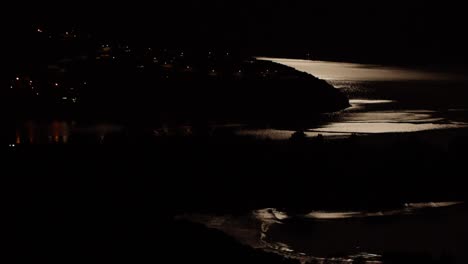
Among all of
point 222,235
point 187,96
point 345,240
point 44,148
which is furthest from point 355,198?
point 187,96

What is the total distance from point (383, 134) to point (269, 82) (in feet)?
33.3

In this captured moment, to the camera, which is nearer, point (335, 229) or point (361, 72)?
point (335, 229)

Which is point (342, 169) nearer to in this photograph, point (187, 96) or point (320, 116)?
point (320, 116)

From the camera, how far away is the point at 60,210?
8.36 m

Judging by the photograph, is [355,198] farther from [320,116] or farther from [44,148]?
[320,116]

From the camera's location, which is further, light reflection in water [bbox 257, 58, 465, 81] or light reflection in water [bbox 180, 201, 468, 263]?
light reflection in water [bbox 257, 58, 465, 81]

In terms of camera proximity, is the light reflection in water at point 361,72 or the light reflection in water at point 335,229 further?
the light reflection in water at point 361,72

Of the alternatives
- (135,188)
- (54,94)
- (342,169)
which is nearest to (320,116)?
(54,94)

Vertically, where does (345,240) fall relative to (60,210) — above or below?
below

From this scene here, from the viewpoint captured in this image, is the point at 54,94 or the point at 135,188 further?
the point at 54,94

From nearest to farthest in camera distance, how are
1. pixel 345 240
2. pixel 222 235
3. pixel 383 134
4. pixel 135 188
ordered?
pixel 222 235 < pixel 345 240 < pixel 135 188 < pixel 383 134

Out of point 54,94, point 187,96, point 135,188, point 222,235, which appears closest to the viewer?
point 222,235

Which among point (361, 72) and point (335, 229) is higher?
point (335, 229)

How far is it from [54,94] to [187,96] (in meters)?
4.97
